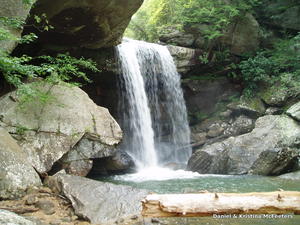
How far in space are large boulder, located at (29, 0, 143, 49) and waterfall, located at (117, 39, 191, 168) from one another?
264 centimetres

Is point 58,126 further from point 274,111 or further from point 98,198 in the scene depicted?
point 274,111

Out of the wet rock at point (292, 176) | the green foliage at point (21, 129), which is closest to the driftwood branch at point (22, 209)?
the green foliage at point (21, 129)

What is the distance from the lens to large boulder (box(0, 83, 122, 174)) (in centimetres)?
696

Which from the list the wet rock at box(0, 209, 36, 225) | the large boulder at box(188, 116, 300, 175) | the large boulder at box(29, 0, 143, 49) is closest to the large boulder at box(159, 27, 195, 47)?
the large boulder at box(29, 0, 143, 49)

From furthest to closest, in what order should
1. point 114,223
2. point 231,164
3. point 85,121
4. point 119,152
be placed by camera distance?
point 119,152 → point 231,164 → point 85,121 → point 114,223

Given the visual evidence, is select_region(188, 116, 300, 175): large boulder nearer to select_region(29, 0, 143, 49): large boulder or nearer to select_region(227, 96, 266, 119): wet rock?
select_region(227, 96, 266, 119): wet rock

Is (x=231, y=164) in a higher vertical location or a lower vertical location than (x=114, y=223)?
higher

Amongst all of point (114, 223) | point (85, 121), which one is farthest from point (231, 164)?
point (114, 223)

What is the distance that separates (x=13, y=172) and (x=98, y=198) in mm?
1674

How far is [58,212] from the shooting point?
4.93m

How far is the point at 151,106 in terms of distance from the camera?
1468cm

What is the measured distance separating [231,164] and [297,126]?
2.99m

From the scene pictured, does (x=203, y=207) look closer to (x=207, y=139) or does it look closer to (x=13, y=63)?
(x=13, y=63)

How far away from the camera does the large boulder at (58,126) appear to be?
274 inches
